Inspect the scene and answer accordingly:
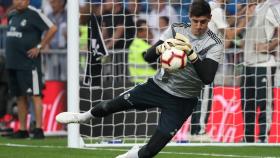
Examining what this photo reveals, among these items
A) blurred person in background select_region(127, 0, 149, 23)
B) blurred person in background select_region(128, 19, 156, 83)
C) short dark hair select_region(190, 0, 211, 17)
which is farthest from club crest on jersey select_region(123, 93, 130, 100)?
blurred person in background select_region(128, 19, 156, 83)

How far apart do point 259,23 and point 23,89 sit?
3747 mm

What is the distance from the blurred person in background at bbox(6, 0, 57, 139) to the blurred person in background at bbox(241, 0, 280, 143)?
312cm

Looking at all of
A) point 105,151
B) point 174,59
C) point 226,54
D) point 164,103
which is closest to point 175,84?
point 164,103

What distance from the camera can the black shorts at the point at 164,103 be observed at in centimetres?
873

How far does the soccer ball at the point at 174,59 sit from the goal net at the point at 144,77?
→ 4334mm

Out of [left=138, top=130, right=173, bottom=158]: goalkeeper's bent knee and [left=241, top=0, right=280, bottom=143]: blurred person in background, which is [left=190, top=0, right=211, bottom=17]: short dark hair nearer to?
[left=138, top=130, right=173, bottom=158]: goalkeeper's bent knee

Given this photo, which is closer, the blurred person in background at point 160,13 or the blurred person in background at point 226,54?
the blurred person in background at point 226,54

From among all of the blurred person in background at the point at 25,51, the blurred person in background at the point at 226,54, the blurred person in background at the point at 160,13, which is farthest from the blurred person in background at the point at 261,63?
the blurred person in background at the point at 25,51

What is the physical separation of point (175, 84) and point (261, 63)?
4539mm

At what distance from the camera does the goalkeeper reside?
28.0ft

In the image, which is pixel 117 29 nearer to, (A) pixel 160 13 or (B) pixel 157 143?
(A) pixel 160 13

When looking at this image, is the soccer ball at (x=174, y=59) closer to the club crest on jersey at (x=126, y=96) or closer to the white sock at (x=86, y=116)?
the club crest on jersey at (x=126, y=96)

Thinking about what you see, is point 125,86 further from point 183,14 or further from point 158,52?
point 158,52

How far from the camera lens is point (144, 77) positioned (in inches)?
568
